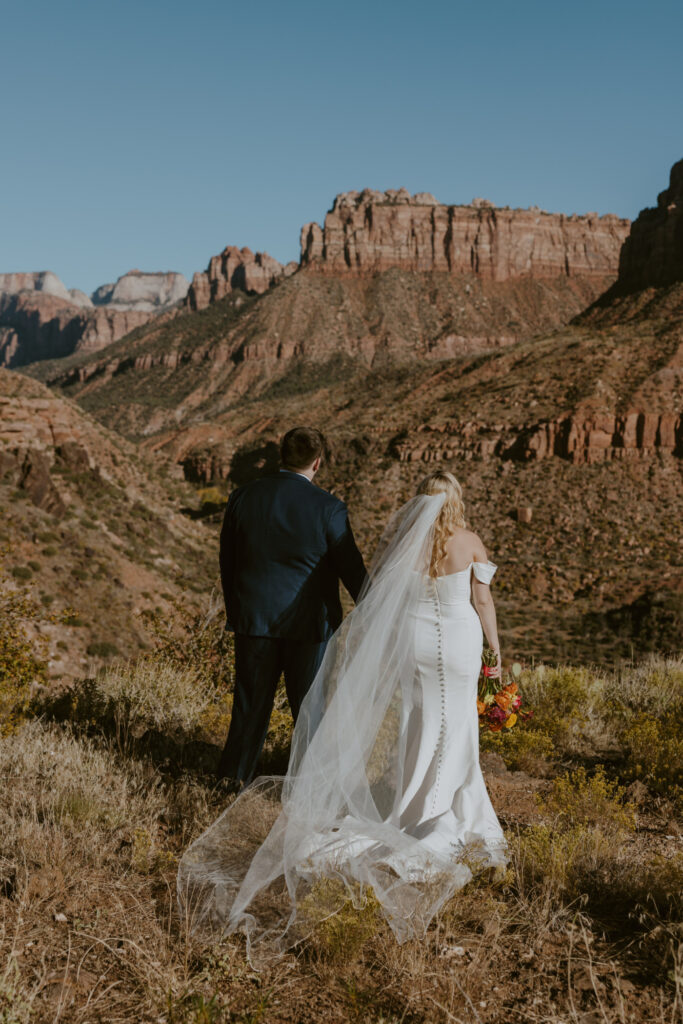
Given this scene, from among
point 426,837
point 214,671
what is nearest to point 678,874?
point 426,837

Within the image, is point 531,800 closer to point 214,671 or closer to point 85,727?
point 85,727

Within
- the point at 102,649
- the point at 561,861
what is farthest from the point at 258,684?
the point at 102,649

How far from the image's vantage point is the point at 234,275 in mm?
139500

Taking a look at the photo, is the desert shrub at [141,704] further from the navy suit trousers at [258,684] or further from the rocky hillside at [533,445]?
the rocky hillside at [533,445]

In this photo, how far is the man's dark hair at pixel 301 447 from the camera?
3.33 meters

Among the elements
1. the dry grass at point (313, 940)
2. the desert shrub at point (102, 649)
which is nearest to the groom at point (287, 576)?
the dry grass at point (313, 940)

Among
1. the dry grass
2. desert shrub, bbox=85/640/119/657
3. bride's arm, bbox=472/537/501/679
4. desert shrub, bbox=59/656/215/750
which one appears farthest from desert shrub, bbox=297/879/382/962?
desert shrub, bbox=85/640/119/657

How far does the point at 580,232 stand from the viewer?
122 m

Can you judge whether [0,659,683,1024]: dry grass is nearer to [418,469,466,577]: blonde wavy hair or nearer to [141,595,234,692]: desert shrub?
[418,469,466,577]: blonde wavy hair

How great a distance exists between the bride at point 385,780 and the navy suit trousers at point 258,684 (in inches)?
8.3

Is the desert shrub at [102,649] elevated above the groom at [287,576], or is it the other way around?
the groom at [287,576]

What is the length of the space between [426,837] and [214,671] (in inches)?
158

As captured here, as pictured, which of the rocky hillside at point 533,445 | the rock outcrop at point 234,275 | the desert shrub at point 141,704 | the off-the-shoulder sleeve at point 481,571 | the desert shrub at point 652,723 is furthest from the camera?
the rock outcrop at point 234,275

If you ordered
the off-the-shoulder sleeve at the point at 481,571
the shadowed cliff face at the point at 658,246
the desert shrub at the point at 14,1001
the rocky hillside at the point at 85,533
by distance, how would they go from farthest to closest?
the shadowed cliff face at the point at 658,246 < the rocky hillside at the point at 85,533 < the off-the-shoulder sleeve at the point at 481,571 < the desert shrub at the point at 14,1001
